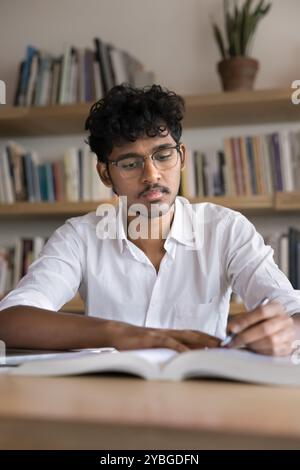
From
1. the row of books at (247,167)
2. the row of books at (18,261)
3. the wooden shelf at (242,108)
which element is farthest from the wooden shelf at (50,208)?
the wooden shelf at (242,108)

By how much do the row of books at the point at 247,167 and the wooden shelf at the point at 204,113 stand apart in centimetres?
11

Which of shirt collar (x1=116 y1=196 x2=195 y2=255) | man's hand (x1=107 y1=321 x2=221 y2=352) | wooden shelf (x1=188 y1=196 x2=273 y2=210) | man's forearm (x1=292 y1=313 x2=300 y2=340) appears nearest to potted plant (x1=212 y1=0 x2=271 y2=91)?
wooden shelf (x1=188 y1=196 x2=273 y2=210)

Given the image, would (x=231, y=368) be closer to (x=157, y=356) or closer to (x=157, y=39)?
(x=157, y=356)

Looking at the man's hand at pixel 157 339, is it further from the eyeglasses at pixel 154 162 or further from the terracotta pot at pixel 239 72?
the terracotta pot at pixel 239 72

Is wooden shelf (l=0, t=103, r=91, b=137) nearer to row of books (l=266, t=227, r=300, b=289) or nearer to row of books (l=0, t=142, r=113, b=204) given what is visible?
row of books (l=0, t=142, r=113, b=204)

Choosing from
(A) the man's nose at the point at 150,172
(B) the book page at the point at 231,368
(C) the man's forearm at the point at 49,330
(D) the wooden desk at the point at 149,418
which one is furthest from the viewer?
(A) the man's nose at the point at 150,172

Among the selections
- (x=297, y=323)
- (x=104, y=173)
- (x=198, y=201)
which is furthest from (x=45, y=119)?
(x=297, y=323)

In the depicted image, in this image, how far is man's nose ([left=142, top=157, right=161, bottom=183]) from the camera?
1.46 m

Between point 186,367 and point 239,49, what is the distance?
1.98m

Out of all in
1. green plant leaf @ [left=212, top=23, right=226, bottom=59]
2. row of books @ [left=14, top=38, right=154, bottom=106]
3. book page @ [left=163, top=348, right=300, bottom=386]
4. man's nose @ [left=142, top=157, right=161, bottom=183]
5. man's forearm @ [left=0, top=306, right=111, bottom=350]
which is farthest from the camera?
row of books @ [left=14, top=38, right=154, bottom=106]

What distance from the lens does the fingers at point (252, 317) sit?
0.78 m

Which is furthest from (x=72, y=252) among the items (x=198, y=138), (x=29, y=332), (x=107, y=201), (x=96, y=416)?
(x=198, y=138)

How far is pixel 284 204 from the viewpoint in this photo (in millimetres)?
2275

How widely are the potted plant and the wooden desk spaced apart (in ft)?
6.38
